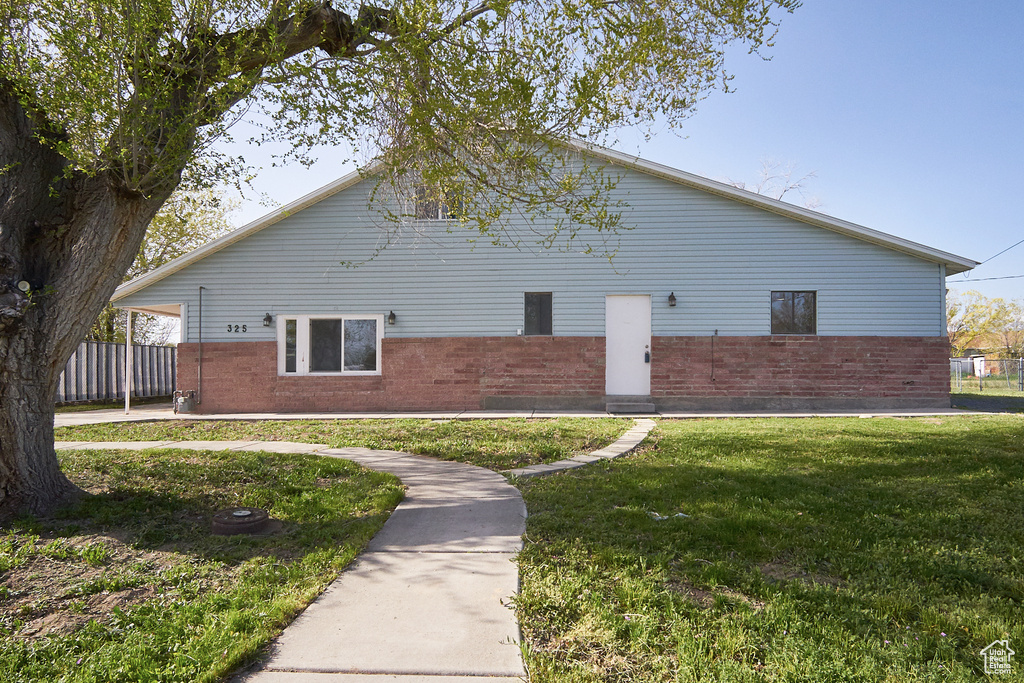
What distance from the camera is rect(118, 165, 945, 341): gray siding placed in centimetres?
1312

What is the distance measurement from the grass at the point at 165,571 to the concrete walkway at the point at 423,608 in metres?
0.17

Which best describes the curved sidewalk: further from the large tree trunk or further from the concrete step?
the concrete step

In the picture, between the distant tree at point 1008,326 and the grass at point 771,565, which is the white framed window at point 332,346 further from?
the distant tree at point 1008,326

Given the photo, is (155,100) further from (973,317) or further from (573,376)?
(973,317)

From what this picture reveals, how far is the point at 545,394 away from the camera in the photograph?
13.4 meters

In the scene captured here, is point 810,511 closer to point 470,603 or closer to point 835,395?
point 470,603

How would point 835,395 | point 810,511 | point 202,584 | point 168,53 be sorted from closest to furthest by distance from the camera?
point 202,584 < point 810,511 < point 168,53 < point 835,395

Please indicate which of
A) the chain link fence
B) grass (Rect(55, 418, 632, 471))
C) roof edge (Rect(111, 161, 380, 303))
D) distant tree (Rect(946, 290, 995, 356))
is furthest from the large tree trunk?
distant tree (Rect(946, 290, 995, 356))

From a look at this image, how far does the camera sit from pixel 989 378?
28.6 m

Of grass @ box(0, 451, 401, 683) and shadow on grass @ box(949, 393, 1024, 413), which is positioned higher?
shadow on grass @ box(949, 393, 1024, 413)

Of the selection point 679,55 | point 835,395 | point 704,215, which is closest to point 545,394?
point 704,215

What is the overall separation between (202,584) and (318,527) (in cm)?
107

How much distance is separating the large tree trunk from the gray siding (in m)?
8.81

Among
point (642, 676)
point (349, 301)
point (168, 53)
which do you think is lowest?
point (642, 676)
